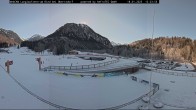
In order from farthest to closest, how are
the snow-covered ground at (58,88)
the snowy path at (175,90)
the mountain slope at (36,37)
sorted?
the mountain slope at (36,37) < the snowy path at (175,90) < the snow-covered ground at (58,88)

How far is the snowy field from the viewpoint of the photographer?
5.05 meters

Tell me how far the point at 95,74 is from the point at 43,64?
1.41 m

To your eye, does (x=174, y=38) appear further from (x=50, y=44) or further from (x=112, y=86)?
(x=50, y=44)

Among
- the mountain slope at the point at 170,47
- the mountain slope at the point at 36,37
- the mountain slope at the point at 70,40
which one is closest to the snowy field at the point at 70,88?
the mountain slope at the point at 70,40

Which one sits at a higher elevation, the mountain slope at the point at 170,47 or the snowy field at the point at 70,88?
the mountain slope at the point at 170,47

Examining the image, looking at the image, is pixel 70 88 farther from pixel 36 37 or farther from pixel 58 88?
pixel 36 37

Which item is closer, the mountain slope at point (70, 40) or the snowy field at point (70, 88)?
the snowy field at point (70, 88)

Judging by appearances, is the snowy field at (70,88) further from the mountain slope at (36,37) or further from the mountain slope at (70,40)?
the mountain slope at (36,37)

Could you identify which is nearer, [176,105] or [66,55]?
[176,105]

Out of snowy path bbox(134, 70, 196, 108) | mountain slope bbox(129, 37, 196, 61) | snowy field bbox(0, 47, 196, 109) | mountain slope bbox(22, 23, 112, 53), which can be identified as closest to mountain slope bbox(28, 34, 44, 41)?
mountain slope bbox(22, 23, 112, 53)

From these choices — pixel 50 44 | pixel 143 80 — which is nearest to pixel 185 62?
pixel 143 80

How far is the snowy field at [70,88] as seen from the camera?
16.6ft

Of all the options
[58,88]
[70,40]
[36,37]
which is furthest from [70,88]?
[36,37]

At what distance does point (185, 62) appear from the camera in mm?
5852
